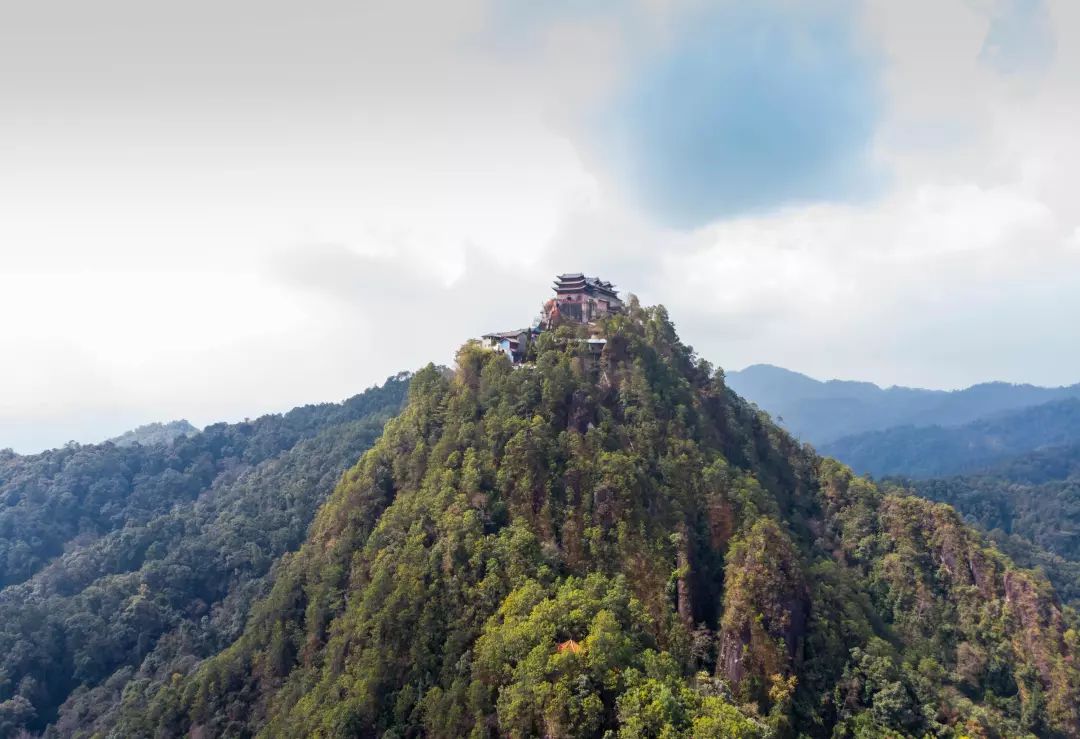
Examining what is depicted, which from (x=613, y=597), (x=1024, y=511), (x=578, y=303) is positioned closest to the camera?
(x=613, y=597)

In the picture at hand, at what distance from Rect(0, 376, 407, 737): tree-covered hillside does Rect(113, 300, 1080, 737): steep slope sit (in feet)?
42.7

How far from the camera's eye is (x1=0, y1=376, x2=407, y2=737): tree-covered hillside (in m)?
58.0

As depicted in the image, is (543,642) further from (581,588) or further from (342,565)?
(342,565)

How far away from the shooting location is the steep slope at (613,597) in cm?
3055

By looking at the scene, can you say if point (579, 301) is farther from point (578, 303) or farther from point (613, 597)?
point (613, 597)

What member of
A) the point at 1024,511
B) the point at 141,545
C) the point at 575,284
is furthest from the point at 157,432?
the point at 1024,511

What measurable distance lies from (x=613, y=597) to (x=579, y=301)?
29.2 meters

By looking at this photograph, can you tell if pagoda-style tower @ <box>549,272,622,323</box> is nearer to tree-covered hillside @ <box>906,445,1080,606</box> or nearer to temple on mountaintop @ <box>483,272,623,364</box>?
temple on mountaintop @ <box>483,272,623,364</box>

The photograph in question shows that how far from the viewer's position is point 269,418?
11925cm

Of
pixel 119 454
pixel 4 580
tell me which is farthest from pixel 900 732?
pixel 119 454

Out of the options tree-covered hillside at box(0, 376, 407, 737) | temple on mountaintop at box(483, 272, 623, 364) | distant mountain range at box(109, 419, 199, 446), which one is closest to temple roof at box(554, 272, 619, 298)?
temple on mountaintop at box(483, 272, 623, 364)

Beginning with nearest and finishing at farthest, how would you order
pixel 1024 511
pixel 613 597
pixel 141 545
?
pixel 613 597 → pixel 141 545 → pixel 1024 511

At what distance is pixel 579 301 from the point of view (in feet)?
183

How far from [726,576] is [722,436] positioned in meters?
13.9
